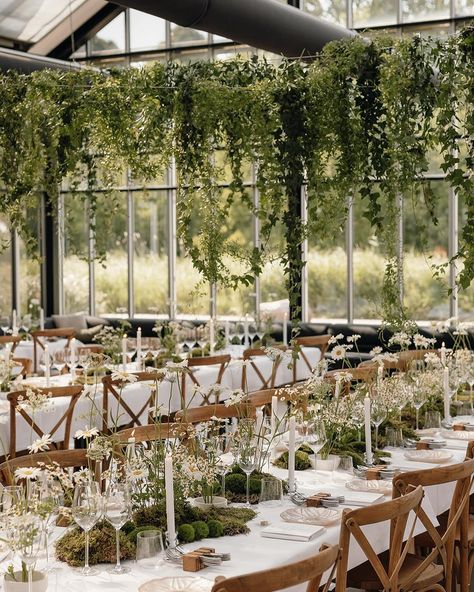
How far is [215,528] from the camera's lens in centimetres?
365

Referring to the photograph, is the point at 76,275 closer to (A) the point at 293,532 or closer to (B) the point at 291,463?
(B) the point at 291,463

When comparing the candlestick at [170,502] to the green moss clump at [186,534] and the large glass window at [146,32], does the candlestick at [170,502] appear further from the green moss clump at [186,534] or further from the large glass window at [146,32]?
the large glass window at [146,32]

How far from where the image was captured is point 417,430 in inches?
231

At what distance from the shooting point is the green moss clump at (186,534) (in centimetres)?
356

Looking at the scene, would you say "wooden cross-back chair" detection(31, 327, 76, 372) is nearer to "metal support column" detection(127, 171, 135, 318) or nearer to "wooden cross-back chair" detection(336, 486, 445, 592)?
"metal support column" detection(127, 171, 135, 318)

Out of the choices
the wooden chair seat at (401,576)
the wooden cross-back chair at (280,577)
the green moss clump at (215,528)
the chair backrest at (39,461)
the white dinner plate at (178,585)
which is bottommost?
the wooden chair seat at (401,576)

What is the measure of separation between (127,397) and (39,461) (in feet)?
11.8

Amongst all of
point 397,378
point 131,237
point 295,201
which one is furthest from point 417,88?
point 131,237

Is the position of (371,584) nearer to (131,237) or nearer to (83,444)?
(83,444)

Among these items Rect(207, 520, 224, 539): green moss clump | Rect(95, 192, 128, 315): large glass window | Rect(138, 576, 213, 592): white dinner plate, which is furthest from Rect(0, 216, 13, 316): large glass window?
Rect(138, 576, 213, 592): white dinner plate

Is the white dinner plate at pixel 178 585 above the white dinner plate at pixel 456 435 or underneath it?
underneath

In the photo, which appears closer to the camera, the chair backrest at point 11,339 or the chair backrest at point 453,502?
the chair backrest at point 453,502

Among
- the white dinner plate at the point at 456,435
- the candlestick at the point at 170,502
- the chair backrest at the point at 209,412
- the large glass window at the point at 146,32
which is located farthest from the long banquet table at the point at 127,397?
the large glass window at the point at 146,32

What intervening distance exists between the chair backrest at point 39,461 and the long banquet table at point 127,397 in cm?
41
